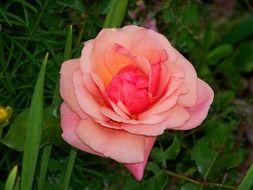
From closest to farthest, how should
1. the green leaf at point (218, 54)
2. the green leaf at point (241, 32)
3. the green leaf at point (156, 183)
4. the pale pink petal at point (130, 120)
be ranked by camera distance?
the pale pink petal at point (130, 120), the green leaf at point (156, 183), the green leaf at point (218, 54), the green leaf at point (241, 32)

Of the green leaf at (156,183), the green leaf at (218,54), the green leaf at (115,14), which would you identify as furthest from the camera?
the green leaf at (218,54)

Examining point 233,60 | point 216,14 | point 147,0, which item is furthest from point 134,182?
point 216,14

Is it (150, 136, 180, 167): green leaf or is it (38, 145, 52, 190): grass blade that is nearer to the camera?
(38, 145, 52, 190): grass blade

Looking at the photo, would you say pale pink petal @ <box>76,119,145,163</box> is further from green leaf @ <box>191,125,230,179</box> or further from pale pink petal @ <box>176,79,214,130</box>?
green leaf @ <box>191,125,230,179</box>

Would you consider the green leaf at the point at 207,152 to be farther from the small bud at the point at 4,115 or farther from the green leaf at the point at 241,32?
the green leaf at the point at 241,32

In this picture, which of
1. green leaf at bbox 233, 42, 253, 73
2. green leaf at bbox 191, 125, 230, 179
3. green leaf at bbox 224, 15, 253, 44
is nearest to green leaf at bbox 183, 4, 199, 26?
green leaf at bbox 233, 42, 253, 73

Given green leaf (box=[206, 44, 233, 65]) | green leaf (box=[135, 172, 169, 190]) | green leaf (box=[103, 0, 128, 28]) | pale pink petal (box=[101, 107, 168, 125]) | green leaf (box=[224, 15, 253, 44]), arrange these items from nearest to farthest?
pale pink petal (box=[101, 107, 168, 125]) < green leaf (box=[103, 0, 128, 28]) < green leaf (box=[135, 172, 169, 190]) < green leaf (box=[206, 44, 233, 65]) < green leaf (box=[224, 15, 253, 44])

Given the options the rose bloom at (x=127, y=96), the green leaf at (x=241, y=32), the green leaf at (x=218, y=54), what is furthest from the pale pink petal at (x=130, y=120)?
the green leaf at (x=241, y=32)

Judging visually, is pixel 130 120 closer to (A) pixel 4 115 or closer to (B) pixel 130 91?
(B) pixel 130 91
